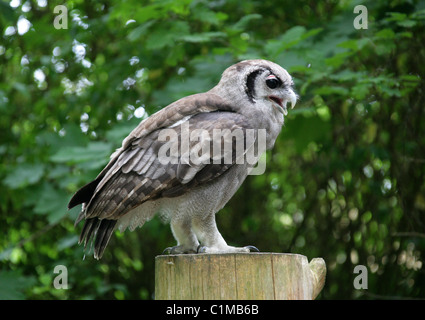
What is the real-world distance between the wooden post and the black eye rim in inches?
46.1

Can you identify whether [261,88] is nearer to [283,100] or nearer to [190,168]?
[283,100]

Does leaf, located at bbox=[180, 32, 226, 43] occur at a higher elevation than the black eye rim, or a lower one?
higher

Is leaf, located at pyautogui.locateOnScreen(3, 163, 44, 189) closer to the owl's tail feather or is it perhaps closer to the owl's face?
the owl's tail feather

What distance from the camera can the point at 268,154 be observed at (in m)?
6.61

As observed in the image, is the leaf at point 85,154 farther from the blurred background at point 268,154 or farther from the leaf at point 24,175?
the leaf at point 24,175

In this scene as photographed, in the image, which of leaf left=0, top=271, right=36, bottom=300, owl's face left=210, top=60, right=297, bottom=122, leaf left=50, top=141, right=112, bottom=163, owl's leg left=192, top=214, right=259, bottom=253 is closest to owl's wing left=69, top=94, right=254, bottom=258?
owl's face left=210, top=60, right=297, bottom=122

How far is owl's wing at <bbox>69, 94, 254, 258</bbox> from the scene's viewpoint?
11.0 ft

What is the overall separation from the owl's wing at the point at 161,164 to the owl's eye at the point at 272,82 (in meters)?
0.30

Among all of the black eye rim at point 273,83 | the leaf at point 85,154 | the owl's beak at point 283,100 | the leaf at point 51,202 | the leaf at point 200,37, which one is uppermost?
the leaf at point 200,37

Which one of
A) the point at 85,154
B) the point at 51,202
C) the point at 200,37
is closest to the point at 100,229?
the point at 85,154

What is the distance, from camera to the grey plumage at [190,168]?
3.38m

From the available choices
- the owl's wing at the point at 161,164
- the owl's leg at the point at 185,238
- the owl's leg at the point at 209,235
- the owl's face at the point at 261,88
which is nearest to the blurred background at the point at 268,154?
the owl's face at the point at 261,88

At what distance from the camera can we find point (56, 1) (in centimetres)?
670
